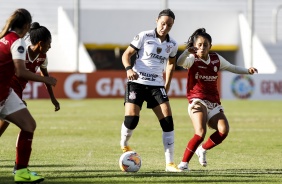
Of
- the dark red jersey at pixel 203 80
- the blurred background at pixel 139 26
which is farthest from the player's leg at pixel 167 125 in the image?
the blurred background at pixel 139 26

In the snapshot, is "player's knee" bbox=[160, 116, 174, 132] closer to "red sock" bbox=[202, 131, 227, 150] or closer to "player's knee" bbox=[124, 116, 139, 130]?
"player's knee" bbox=[124, 116, 139, 130]

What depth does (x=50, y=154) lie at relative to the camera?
49.5ft

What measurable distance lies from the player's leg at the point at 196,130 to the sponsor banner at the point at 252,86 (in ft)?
83.6

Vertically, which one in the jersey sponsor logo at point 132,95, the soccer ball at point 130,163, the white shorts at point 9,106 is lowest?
the soccer ball at point 130,163

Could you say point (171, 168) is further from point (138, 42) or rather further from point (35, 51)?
point (35, 51)

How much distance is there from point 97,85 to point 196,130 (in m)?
25.8

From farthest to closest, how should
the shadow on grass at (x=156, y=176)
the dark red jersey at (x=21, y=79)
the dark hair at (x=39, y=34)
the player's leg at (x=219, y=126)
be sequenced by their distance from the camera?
1. the player's leg at (x=219, y=126)
2. the dark red jersey at (x=21, y=79)
3. the dark hair at (x=39, y=34)
4. the shadow on grass at (x=156, y=176)

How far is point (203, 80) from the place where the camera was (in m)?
12.8

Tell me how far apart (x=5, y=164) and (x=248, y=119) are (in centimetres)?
1358

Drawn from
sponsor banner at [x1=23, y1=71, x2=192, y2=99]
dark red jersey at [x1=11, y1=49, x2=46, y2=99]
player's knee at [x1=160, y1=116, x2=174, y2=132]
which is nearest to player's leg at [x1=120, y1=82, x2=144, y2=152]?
player's knee at [x1=160, y1=116, x2=174, y2=132]

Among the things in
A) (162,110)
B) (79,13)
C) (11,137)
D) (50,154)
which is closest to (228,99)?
(79,13)

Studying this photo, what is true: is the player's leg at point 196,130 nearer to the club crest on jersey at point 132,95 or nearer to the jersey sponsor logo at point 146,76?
the jersey sponsor logo at point 146,76

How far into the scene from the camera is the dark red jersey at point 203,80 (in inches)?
502

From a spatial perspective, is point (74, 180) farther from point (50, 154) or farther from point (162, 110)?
point (50, 154)
